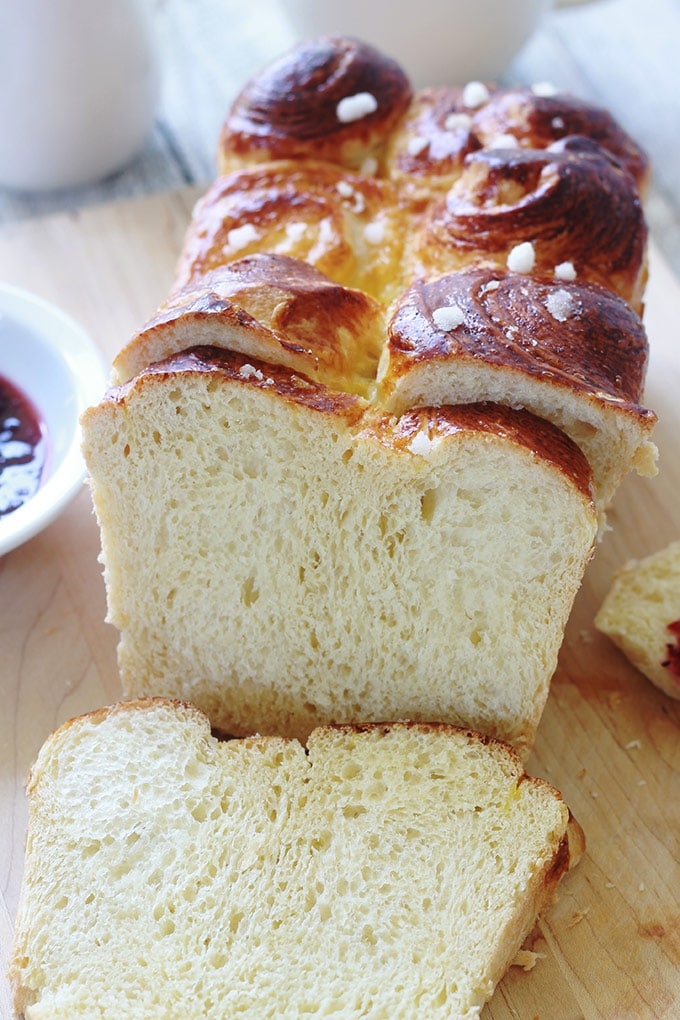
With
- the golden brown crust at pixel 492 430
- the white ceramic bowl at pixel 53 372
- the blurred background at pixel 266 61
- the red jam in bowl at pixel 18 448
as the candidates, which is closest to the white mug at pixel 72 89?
the blurred background at pixel 266 61

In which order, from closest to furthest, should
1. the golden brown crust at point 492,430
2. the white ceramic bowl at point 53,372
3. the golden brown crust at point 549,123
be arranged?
1. the golden brown crust at point 492,430
2. the white ceramic bowl at point 53,372
3. the golden brown crust at point 549,123

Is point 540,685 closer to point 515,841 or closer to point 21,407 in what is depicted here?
point 515,841

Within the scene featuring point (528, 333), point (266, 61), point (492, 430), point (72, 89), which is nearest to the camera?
point (492, 430)

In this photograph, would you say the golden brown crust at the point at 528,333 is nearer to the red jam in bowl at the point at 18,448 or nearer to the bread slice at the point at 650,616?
the bread slice at the point at 650,616

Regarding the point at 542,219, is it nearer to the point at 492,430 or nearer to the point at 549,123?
the point at 549,123

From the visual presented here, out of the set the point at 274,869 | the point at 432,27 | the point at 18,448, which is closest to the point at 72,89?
the point at 432,27

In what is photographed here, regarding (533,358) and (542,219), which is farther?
(542,219)
